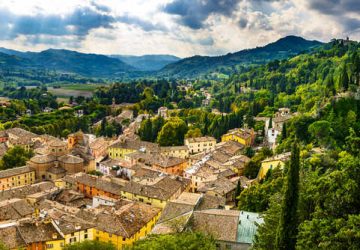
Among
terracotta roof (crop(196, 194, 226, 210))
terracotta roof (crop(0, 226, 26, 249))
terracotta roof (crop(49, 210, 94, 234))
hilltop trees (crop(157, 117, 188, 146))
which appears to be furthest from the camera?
hilltop trees (crop(157, 117, 188, 146))

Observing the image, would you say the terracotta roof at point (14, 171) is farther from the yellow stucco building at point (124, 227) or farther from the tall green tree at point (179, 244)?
the tall green tree at point (179, 244)

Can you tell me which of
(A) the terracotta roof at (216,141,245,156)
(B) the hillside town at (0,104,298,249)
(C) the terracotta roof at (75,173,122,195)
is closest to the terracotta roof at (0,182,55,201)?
(B) the hillside town at (0,104,298,249)

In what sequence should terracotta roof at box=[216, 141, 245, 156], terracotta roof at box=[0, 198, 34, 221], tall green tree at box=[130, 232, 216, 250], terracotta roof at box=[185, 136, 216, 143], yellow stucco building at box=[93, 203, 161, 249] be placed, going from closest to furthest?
1. tall green tree at box=[130, 232, 216, 250]
2. yellow stucco building at box=[93, 203, 161, 249]
3. terracotta roof at box=[0, 198, 34, 221]
4. terracotta roof at box=[216, 141, 245, 156]
5. terracotta roof at box=[185, 136, 216, 143]

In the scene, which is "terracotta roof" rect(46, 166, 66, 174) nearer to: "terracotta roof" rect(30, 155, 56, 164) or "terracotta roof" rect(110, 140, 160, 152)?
"terracotta roof" rect(30, 155, 56, 164)

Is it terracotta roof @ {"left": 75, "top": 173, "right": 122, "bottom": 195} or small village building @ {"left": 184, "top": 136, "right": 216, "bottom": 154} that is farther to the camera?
small village building @ {"left": 184, "top": 136, "right": 216, "bottom": 154}

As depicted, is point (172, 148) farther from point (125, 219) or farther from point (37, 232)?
point (37, 232)

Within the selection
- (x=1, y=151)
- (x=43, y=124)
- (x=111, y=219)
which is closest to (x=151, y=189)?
(x=111, y=219)
